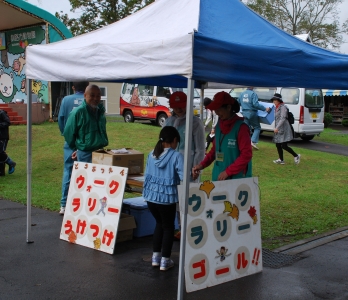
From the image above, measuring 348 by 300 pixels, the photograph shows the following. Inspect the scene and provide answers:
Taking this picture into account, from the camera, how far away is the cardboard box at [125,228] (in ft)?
21.0

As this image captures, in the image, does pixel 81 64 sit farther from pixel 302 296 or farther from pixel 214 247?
pixel 302 296

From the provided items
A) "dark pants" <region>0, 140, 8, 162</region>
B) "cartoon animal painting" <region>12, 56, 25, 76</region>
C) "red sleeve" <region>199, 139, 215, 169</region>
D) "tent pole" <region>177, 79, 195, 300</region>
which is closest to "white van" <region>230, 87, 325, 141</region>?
"cartoon animal painting" <region>12, 56, 25, 76</region>

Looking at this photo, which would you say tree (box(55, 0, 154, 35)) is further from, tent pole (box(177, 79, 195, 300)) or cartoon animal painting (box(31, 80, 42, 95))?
tent pole (box(177, 79, 195, 300))

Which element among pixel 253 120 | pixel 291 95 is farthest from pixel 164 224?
pixel 291 95

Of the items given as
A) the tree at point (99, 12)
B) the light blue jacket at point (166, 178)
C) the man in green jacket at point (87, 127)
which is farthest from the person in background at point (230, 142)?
the tree at point (99, 12)

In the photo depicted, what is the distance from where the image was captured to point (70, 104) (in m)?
7.64

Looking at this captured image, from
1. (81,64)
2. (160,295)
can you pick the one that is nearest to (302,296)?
(160,295)

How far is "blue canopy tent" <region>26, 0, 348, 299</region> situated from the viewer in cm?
432

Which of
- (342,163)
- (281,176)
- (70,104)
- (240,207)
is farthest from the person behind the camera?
(342,163)

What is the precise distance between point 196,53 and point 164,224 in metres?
1.99

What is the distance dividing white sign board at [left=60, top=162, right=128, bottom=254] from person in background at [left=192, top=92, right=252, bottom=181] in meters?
1.10

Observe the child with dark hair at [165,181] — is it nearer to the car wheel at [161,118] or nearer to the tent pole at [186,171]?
the tent pole at [186,171]

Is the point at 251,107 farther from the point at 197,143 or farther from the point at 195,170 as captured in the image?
the point at 195,170

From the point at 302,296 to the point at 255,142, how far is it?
9.62 metres
